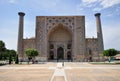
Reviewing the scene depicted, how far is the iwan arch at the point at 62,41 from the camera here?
3372cm

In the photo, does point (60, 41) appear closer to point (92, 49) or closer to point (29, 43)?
point (29, 43)

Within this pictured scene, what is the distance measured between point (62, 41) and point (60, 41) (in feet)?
1.77

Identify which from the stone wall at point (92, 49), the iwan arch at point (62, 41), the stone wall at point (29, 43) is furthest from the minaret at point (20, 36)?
the stone wall at point (92, 49)

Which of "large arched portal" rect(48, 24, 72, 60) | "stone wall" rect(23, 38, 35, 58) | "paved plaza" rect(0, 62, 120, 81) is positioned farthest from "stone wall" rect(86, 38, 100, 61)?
"paved plaza" rect(0, 62, 120, 81)

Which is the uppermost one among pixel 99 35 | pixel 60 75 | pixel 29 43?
pixel 99 35

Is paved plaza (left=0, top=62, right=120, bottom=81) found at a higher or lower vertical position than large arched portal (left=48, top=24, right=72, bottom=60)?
lower

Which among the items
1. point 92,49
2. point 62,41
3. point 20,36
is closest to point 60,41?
point 62,41

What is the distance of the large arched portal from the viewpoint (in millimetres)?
36594

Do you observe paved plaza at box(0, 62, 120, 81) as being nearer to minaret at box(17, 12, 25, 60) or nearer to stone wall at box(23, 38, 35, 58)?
minaret at box(17, 12, 25, 60)

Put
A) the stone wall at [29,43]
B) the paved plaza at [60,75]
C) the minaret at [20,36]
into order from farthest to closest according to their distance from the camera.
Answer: the stone wall at [29,43] < the minaret at [20,36] < the paved plaza at [60,75]

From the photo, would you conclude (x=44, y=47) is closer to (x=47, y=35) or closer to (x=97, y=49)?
(x=47, y=35)

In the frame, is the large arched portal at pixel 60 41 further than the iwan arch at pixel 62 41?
Yes

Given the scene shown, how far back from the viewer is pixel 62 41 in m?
37.2

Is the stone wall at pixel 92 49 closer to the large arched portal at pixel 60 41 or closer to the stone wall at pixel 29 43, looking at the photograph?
the large arched portal at pixel 60 41
